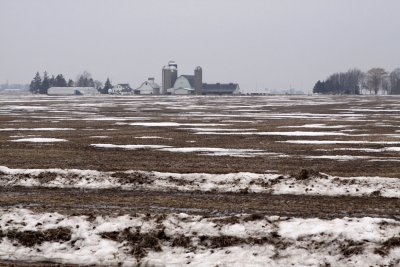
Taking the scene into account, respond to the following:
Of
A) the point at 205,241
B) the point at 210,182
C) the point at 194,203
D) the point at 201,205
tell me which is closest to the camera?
the point at 205,241

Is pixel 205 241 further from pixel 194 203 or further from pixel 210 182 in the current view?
pixel 210 182

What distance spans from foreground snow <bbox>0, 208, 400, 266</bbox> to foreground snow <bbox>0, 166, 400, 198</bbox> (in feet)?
14.5

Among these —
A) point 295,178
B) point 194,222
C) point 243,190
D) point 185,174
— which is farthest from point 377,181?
point 194,222

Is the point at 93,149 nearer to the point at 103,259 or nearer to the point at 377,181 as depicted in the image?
the point at 377,181

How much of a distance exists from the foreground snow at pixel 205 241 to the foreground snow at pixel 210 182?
4.41 metres

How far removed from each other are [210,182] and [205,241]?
6.20 m

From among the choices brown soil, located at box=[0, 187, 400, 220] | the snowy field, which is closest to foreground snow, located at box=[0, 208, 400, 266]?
the snowy field

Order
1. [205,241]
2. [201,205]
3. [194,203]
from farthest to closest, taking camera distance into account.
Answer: [194,203] → [201,205] → [205,241]

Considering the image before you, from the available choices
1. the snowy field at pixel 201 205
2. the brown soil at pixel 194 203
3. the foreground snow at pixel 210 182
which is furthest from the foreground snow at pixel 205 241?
the foreground snow at pixel 210 182

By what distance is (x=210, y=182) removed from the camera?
17.3 m

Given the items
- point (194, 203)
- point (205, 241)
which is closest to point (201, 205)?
point (194, 203)

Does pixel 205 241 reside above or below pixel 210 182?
below

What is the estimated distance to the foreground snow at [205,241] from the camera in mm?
10398

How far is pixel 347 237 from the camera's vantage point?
10.8 m
